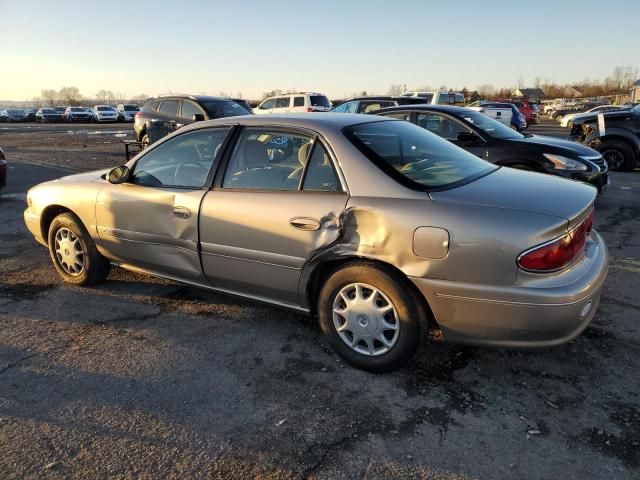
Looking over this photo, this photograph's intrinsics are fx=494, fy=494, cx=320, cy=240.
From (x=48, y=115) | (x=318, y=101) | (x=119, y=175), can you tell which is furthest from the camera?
(x=48, y=115)

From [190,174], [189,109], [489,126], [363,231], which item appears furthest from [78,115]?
[363,231]

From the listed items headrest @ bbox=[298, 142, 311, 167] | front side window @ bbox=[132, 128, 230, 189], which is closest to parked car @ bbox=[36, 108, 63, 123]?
front side window @ bbox=[132, 128, 230, 189]

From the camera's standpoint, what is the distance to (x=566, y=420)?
101 inches

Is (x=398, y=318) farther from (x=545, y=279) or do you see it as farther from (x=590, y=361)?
(x=590, y=361)

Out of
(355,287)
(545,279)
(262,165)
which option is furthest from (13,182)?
(545,279)

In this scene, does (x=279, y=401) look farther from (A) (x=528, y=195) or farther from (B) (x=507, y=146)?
(B) (x=507, y=146)

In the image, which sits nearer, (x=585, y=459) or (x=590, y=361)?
(x=585, y=459)

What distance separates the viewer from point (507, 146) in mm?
7023

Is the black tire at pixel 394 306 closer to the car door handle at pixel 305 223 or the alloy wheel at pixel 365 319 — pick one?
the alloy wheel at pixel 365 319

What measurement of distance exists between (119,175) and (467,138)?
196 inches

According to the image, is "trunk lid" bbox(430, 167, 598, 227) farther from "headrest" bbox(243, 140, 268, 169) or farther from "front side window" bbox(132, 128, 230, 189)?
"front side window" bbox(132, 128, 230, 189)

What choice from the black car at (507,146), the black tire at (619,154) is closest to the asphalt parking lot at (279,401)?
the black car at (507,146)

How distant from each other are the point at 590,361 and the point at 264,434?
210 centimetres

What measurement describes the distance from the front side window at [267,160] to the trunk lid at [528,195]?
37.8 inches
